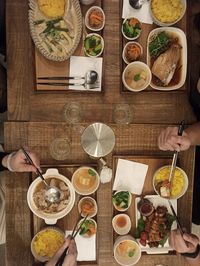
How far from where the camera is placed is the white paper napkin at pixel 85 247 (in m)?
2.42

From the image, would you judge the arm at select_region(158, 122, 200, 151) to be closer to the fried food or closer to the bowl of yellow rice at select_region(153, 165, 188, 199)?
the bowl of yellow rice at select_region(153, 165, 188, 199)

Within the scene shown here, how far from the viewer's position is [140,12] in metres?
2.46

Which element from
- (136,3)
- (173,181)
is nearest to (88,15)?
(136,3)

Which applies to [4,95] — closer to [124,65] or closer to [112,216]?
[124,65]

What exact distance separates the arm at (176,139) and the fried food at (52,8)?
3.20 feet

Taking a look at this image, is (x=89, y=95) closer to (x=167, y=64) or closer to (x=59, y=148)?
(x=59, y=148)

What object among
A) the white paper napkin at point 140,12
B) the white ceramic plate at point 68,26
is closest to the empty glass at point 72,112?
the white ceramic plate at point 68,26

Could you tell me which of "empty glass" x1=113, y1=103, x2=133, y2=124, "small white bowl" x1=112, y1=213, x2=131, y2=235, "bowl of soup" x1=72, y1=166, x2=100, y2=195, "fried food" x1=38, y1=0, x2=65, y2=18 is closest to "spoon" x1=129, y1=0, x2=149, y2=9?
"fried food" x1=38, y1=0, x2=65, y2=18

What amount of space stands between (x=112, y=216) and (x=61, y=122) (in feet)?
2.23

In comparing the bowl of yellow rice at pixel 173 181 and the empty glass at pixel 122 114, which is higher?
the empty glass at pixel 122 114

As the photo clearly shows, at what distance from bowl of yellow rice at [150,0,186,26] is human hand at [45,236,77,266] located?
4.80 ft

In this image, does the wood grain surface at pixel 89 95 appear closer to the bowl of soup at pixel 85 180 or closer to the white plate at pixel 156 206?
the bowl of soup at pixel 85 180

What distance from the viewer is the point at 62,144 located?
239cm

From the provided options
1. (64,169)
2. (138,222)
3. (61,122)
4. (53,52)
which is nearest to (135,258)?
(138,222)
